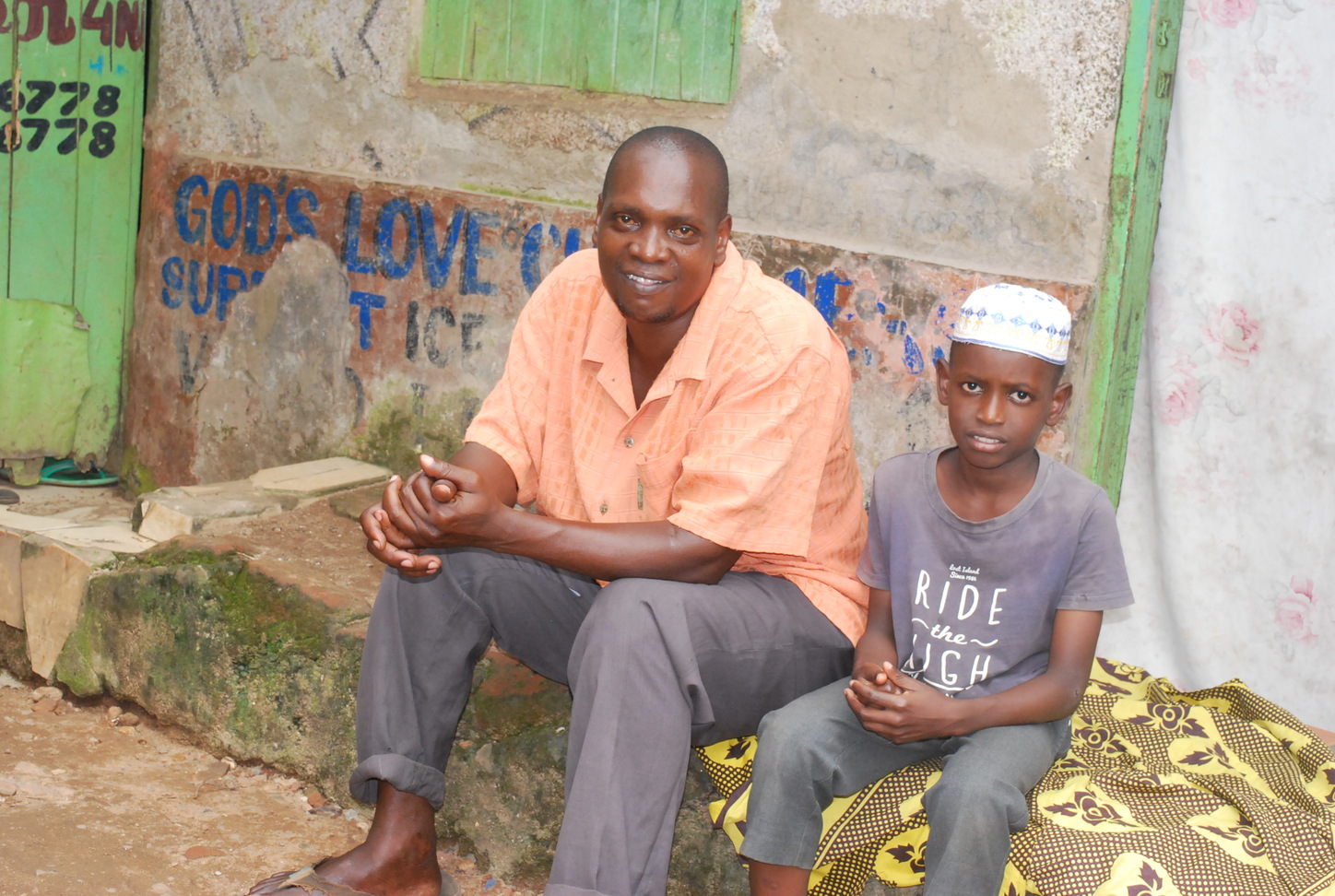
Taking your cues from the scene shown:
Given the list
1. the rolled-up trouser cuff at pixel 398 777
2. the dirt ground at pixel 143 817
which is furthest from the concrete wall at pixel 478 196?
the rolled-up trouser cuff at pixel 398 777

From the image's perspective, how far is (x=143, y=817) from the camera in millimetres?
3070

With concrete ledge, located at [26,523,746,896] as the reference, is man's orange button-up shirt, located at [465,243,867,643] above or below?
above

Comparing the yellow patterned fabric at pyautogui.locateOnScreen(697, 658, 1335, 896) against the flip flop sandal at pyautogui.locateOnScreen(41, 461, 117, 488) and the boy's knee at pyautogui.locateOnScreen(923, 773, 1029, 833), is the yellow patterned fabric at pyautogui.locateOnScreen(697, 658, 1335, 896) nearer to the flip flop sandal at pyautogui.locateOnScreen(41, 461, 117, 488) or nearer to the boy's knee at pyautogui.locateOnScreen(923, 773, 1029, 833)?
the boy's knee at pyautogui.locateOnScreen(923, 773, 1029, 833)

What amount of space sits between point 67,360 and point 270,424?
38.2 inches

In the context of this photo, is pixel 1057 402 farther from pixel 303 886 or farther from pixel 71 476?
pixel 71 476

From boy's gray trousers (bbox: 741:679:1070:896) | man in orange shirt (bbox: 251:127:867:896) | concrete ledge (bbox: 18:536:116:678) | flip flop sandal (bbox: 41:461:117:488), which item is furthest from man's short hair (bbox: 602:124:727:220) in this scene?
flip flop sandal (bbox: 41:461:117:488)

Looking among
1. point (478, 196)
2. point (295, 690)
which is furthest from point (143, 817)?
point (478, 196)

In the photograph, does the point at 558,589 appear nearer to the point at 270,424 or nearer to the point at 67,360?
the point at 270,424

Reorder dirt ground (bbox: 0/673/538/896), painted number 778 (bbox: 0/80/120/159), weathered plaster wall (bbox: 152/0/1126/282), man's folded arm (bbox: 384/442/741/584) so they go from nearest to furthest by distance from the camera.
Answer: man's folded arm (bbox: 384/442/741/584) < dirt ground (bbox: 0/673/538/896) < weathered plaster wall (bbox: 152/0/1126/282) < painted number 778 (bbox: 0/80/120/159)

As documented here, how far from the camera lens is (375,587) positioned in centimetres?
350

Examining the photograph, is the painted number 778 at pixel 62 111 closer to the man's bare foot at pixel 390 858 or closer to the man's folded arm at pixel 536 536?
the man's folded arm at pixel 536 536

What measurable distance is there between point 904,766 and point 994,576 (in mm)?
371

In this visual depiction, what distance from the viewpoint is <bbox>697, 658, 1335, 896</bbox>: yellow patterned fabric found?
7.22 feet

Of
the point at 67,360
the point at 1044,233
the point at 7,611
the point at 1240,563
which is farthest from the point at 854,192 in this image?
the point at 67,360
